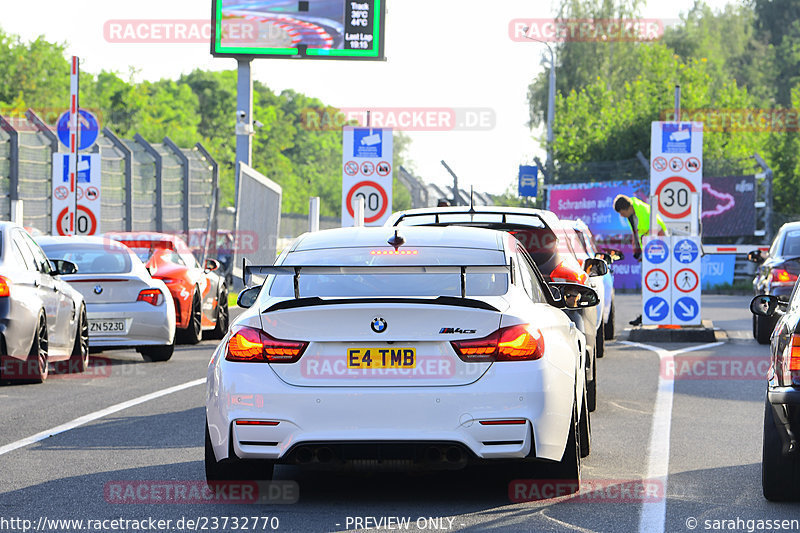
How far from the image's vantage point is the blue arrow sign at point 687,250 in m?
19.9

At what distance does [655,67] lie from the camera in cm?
5750

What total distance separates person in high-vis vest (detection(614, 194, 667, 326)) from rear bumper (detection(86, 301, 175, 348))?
651cm

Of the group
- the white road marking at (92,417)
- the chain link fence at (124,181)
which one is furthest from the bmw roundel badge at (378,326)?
the chain link fence at (124,181)

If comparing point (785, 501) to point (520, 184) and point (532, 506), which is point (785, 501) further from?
point (520, 184)

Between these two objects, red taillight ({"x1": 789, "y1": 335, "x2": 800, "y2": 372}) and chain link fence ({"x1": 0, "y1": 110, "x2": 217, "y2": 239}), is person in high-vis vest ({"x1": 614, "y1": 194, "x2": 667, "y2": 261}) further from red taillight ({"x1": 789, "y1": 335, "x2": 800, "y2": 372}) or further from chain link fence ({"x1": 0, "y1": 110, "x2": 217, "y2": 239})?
red taillight ({"x1": 789, "y1": 335, "x2": 800, "y2": 372})

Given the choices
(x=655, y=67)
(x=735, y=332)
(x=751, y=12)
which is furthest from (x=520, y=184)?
(x=751, y=12)

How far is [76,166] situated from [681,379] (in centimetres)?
1117

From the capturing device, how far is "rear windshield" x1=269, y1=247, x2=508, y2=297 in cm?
759

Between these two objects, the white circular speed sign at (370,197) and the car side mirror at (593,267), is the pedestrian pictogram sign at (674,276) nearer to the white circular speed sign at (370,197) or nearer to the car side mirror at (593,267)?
the white circular speed sign at (370,197)

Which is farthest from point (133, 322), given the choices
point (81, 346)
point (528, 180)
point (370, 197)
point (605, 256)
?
point (528, 180)

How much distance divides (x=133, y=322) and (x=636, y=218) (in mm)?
8006

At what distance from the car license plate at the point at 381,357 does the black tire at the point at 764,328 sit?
12.3 metres

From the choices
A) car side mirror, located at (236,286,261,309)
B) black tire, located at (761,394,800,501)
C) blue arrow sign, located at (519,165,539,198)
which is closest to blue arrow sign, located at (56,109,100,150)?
car side mirror, located at (236,286,261,309)

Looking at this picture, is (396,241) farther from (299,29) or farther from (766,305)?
(299,29)
